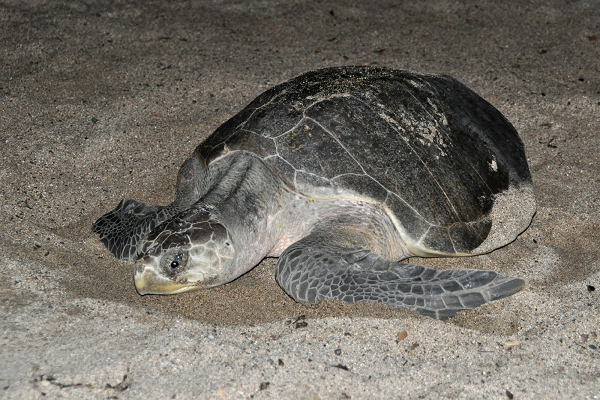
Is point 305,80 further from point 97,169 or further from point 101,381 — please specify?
point 101,381

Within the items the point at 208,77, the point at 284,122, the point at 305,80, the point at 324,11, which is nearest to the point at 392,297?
the point at 284,122

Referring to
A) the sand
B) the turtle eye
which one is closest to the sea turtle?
the turtle eye

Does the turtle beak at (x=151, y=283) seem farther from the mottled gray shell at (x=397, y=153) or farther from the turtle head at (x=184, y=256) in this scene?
the mottled gray shell at (x=397, y=153)

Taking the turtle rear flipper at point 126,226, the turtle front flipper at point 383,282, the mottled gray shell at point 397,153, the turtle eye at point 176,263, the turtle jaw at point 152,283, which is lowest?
the turtle rear flipper at point 126,226

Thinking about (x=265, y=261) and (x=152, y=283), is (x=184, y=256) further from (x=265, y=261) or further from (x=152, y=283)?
(x=265, y=261)

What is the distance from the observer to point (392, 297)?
238 centimetres

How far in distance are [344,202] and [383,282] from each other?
0.50 m

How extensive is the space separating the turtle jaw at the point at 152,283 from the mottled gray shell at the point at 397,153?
0.78 meters

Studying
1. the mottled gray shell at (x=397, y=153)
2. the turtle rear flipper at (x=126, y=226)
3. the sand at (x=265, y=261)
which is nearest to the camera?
the sand at (x=265, y=261)

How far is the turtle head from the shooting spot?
2328 mm

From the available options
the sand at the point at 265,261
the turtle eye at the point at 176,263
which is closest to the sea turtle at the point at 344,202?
the turtle eye at the point at 176,263

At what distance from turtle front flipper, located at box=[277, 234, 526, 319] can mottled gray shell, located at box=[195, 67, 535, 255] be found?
291 millimetres

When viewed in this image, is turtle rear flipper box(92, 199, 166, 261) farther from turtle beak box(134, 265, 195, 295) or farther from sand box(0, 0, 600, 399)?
turtle beak box(134, 265, 195, 295)

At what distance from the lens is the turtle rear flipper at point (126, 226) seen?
2.85 m
